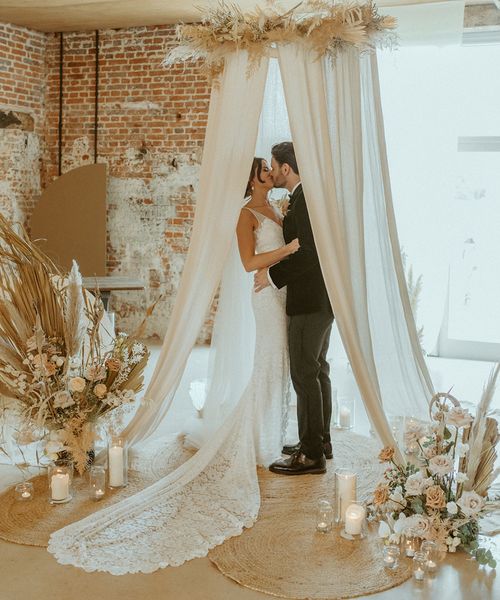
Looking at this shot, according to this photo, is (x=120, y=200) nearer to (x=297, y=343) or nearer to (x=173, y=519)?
(x=297, y=343)

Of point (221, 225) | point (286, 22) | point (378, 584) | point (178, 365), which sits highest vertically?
point (286, 22)

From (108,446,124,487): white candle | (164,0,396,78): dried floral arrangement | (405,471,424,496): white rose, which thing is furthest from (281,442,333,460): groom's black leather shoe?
(164,0,396,78): dried floral arrangement

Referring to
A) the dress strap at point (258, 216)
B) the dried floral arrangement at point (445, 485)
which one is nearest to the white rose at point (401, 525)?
the dried floral arrangement at point (445, 485)

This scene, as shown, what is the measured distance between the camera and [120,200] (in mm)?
7871

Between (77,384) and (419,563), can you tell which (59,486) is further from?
(419,563)

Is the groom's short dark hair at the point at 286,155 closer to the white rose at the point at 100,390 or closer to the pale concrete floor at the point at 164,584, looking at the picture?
the white rose at the point at 100,390

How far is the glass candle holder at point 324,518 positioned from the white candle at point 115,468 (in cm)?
103

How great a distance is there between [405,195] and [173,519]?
4379 mm

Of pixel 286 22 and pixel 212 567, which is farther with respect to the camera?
pixel 286 22

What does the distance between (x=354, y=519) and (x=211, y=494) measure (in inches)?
29.1

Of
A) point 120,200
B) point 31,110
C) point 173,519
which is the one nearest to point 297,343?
point 173,519

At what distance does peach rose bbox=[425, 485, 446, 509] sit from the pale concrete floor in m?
0.22

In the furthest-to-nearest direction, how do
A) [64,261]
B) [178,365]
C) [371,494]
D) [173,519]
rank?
1. [64,261]
2. [178,365]
3. [371,494]
4. [173,519]

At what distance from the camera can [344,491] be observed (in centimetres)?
335
